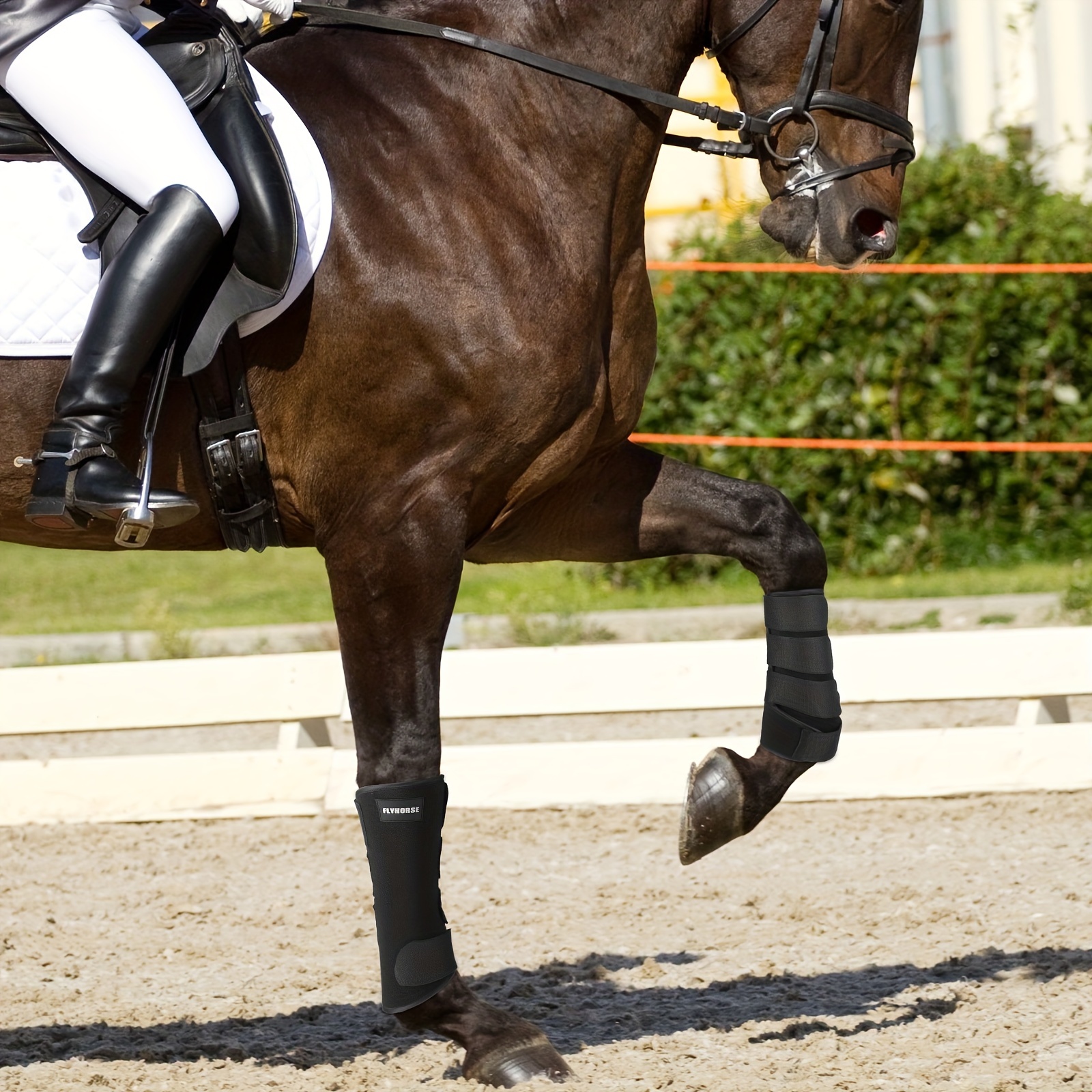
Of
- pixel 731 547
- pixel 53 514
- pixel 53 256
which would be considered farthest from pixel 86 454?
pixel 731 547

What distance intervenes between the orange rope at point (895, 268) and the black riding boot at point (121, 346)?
5.21 meters

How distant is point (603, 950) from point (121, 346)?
2076 millimetres

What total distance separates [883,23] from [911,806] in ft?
9.84

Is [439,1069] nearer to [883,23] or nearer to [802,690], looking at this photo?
[802,690]

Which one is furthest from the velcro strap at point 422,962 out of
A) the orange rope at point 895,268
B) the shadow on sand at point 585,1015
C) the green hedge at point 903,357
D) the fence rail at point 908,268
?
the green hedge at point 903,357

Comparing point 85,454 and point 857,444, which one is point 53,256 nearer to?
point 85,454

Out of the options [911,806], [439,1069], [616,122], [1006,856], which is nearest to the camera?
[616,122]

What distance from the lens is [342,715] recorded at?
5.66m

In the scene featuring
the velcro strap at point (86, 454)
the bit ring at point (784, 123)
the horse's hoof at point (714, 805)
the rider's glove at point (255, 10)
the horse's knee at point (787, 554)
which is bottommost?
the horse's hoof at point (714, 805)

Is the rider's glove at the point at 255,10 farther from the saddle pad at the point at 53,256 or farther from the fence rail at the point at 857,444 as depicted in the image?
the fence rail at the point at 857,444

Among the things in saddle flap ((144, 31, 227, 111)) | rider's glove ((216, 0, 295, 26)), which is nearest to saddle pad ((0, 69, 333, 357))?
saddle flap ((144, 31, 227, 111))

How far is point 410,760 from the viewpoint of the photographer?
3156 millimetres

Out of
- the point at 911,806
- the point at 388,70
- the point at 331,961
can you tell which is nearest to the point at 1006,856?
the point at 911,806

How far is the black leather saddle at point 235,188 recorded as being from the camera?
2971 millimetres
